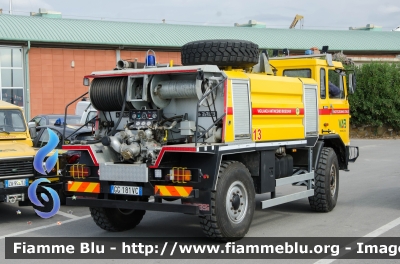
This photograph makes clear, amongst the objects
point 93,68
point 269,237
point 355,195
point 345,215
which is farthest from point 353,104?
point 269,237

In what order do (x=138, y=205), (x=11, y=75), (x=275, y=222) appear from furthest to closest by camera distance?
(x=11, y=75), (x=275, y=222), (x=138, y=205)

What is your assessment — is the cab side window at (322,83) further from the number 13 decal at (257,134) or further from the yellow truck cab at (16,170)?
the yellow truck cab at (16,170)

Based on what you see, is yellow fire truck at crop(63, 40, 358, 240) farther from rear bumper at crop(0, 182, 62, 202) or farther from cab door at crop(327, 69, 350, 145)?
rear bumper at crop(0, 182, 62, 202)

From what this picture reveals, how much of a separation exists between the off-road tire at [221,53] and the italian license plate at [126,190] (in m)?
2.25

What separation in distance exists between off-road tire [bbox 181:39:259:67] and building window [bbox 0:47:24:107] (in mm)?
24948

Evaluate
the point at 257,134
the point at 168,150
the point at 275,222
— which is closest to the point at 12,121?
the point at 168,150

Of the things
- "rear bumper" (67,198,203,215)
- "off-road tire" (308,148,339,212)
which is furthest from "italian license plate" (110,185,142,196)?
"off-road tire" (308,148,339,212)

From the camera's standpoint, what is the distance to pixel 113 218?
949cm

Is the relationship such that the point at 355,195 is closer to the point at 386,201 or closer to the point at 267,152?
the point at 386,201

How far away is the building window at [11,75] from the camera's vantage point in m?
32.4

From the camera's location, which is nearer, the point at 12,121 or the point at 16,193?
the point at 16,193

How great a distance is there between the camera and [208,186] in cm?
794

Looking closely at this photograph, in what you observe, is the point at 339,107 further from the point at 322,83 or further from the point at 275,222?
the point at 275,222

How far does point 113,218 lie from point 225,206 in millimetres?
2169
